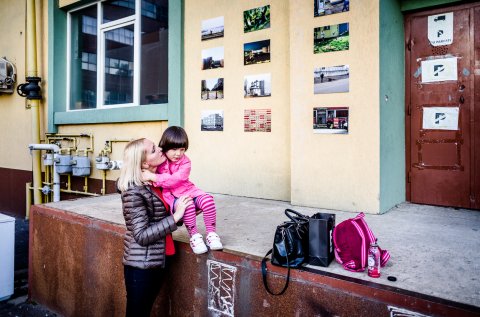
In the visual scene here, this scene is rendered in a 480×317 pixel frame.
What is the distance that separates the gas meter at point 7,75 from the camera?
7308mm

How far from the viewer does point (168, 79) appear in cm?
521

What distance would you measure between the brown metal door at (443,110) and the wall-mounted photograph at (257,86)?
1.56 meters

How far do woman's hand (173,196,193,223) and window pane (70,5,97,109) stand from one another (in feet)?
15.4

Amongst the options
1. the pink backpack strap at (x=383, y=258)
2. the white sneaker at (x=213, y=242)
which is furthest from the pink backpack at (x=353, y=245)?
the white sneaker at (x=213, y=242)

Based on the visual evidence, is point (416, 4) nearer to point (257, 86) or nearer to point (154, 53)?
point (257, 86)

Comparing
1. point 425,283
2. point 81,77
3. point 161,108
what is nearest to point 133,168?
point 425,283

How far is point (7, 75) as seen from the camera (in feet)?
24.3

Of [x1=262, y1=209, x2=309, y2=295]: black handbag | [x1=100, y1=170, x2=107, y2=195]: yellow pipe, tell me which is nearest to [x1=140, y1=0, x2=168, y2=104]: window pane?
[x1=100, y1=170, x2=107, y2=195]: yellow pipe

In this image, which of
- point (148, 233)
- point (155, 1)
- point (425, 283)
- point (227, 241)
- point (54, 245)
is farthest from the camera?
point (155, 1)

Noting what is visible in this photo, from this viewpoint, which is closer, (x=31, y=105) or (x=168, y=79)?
(x=168, y=79)

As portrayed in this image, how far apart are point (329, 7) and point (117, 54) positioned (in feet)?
12.5

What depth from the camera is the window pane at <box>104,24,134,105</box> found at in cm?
589

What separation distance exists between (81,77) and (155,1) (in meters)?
2.26

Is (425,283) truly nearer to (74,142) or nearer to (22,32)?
(74,142)
